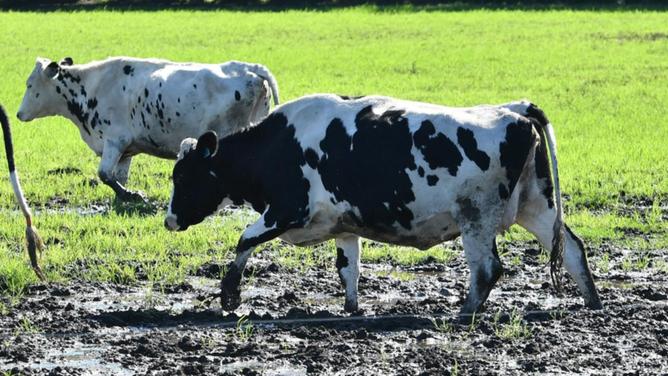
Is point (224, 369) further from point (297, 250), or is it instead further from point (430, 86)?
point (430, 86)

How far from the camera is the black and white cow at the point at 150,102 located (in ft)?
47.3

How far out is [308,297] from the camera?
1000cm

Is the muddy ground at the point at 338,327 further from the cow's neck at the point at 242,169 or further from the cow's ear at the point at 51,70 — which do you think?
the cow's ear at the point at 51,70

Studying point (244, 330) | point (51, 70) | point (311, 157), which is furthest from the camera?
point (51, 70)

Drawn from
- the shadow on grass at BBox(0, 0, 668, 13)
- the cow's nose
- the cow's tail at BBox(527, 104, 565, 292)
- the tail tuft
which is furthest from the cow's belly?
the shadow on grass at BBox(0, 0, 668, 13)

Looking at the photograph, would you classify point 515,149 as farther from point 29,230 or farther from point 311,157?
point 29,230

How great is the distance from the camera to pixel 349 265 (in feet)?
32.1

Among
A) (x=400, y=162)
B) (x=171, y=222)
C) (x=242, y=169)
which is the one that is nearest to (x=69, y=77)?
(x=171, y=222)

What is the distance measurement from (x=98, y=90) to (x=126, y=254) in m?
4.29

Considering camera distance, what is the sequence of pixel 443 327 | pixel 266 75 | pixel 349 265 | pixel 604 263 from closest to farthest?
pixel 443 327, pixel 349 265, pixel 604 263, pixel 266 75

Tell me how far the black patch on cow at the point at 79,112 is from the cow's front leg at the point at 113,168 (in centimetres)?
63

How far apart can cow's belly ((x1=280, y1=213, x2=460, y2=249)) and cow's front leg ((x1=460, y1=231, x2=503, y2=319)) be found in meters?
0.26

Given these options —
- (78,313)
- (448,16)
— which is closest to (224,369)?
(78,313)

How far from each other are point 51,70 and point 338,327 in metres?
8.00
